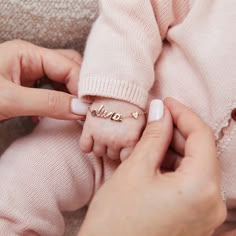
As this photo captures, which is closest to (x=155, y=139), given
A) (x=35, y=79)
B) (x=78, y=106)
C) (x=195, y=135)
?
(x=195, y=135)

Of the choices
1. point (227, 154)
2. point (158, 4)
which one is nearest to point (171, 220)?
point (227, 154)

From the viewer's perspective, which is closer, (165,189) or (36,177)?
(165,189)

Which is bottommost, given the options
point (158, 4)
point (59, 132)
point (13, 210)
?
point (13, 210)

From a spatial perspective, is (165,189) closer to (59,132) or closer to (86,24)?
(59,132)

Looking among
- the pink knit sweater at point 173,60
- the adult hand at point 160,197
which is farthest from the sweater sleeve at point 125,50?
the adult hand at point 160,197

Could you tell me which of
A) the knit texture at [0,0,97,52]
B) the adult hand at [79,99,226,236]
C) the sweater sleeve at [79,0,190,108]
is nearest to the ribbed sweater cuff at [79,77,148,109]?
the sweater sleeve at [79,0,190,108]

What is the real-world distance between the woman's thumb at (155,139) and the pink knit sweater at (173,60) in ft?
0.17

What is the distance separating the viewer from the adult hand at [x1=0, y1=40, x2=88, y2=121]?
33.9 inches

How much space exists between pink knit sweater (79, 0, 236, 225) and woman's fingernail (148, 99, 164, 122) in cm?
3

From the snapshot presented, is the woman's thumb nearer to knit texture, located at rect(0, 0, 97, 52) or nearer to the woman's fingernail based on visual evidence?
the woman's fingernail

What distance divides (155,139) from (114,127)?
10 centimetres

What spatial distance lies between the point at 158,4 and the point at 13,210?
18.6 inches

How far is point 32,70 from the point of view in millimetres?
979

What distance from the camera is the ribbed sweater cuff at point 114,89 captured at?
2.76 feet
